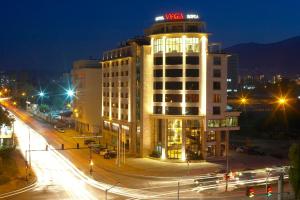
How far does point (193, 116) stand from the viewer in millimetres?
82688

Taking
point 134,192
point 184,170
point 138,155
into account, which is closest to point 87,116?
point 138,155

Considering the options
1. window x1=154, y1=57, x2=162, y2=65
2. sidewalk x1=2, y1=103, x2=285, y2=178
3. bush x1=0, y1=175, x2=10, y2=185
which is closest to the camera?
bush x1=0, y1=175, x2=10, y2=185

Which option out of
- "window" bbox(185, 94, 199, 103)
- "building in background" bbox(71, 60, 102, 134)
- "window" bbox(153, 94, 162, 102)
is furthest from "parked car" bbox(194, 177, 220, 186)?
"building in background" bbox(71, 60, 102, 134)

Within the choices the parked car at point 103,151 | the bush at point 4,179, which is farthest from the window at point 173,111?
the bush at point 4,179

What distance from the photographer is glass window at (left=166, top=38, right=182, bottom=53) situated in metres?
83.5

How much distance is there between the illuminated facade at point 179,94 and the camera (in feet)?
272

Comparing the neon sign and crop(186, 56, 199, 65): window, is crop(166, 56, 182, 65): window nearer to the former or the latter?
crop(186, 56, 199, 65): window

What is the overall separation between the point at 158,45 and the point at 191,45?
6.12 m

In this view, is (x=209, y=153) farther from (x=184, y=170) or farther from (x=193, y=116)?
(x=184, y=170)

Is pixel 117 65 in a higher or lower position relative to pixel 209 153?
higher

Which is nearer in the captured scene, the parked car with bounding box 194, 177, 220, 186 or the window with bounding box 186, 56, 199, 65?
the parked car with bounding box 194, 177, 220, 186

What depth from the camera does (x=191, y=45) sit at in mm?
83625

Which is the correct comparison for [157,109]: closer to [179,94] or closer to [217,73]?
[179,94]

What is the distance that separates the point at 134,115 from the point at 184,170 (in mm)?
20864
